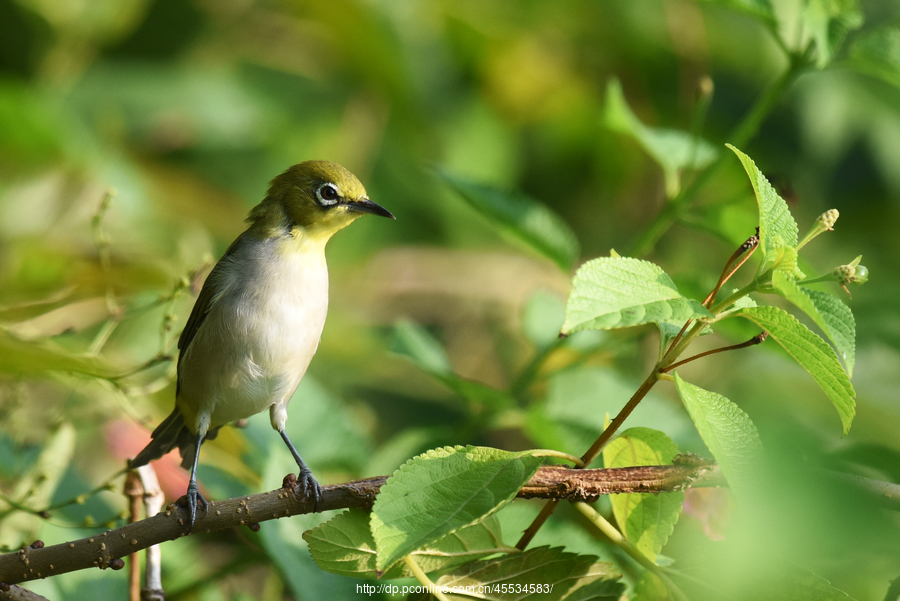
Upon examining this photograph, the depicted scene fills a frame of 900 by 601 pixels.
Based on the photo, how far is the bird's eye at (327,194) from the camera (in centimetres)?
267

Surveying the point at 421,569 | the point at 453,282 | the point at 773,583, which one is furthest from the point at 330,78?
the point at 773,583

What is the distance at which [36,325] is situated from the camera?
2.68m

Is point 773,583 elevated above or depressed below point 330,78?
below

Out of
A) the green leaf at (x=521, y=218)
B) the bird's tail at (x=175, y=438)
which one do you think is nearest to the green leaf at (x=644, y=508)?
the green leaf at (x=521, y=218)

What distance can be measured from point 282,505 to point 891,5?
558 centimetres

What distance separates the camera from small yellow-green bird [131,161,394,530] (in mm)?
2488

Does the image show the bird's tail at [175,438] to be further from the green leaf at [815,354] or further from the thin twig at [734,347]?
the green leaf at [815,354]

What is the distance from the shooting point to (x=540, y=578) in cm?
179

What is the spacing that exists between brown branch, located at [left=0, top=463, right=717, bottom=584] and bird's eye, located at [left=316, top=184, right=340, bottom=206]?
49.0 inches

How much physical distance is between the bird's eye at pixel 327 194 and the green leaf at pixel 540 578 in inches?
54.5

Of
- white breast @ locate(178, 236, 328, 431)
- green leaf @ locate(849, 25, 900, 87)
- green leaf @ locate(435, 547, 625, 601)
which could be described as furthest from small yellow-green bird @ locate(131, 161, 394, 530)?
green leaf @ locate(849, 25, 900, 87)

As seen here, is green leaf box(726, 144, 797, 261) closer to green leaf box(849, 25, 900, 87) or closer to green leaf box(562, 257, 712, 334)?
green leaf box(562, 257, 712, 334)

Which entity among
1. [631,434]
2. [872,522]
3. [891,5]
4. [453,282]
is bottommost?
[453,282]

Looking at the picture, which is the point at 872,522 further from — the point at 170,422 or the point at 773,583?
the point at 170,422
